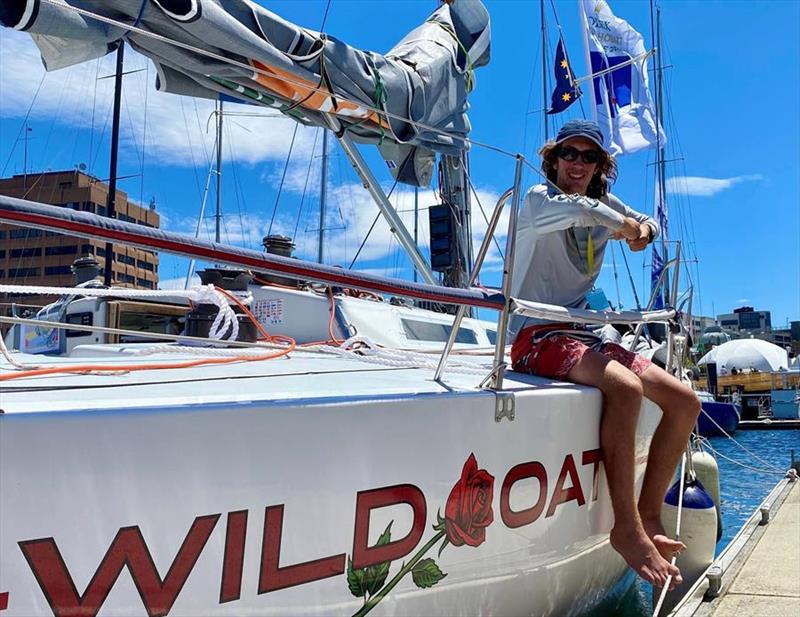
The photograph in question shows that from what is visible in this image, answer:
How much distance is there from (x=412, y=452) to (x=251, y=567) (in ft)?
1.75

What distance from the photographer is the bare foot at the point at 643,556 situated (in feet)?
7.80

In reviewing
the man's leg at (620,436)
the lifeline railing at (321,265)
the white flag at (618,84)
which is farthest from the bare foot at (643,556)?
the white flag at (618,84)

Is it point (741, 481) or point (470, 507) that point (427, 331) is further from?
point (741, 481)

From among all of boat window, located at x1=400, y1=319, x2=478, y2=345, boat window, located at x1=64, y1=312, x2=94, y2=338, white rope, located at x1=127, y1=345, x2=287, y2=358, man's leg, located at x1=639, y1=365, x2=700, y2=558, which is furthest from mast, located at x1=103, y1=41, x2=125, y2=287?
man's leg, located at x1=639, y1=365, x2=700, y2=558

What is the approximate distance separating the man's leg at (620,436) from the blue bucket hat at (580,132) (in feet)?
3.02

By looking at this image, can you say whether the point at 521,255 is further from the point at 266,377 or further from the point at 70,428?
the point at 70,428

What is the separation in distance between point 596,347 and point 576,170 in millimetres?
764

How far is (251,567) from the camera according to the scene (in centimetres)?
151

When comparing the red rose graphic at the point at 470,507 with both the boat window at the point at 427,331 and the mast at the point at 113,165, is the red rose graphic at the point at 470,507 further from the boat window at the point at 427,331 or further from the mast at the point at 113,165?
the mast at the point at 113,165

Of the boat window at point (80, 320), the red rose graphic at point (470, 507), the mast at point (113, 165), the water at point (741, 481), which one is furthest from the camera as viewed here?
the mast at point (113, 165)

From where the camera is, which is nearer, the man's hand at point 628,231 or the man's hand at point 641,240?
the man's hand at point 628,231

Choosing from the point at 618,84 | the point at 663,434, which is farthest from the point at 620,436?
the point at 618,84

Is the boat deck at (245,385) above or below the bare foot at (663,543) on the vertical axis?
above

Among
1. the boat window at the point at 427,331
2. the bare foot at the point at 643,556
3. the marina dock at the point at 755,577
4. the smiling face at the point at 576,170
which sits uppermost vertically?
the smiling face at the point at 576,170
